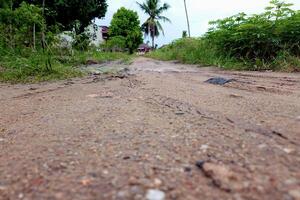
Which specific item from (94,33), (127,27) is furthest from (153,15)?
(94,33)

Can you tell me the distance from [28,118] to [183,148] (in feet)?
4.02

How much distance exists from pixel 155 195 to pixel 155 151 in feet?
1.13

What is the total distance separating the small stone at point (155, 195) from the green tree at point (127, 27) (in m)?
34.1

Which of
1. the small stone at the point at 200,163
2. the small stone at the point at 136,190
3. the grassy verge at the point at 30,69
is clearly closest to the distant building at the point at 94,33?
the grassy verge at the point at 30,69

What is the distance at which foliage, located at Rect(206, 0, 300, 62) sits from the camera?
557 centimetres

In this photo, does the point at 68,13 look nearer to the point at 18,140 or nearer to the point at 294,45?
the point at 294,45

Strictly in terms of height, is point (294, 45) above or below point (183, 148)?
above

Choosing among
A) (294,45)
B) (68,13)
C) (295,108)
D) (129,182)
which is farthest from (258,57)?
(68,13)

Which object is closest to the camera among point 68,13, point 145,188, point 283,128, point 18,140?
point 145,188

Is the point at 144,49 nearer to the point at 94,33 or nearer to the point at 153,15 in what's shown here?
the point at 153,15

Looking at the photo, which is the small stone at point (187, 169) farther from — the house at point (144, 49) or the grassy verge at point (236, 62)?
the house at point (144, 49)

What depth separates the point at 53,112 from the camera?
84.9 inches

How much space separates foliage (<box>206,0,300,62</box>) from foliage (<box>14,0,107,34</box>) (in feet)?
20.1

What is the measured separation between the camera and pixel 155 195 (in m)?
0.86
